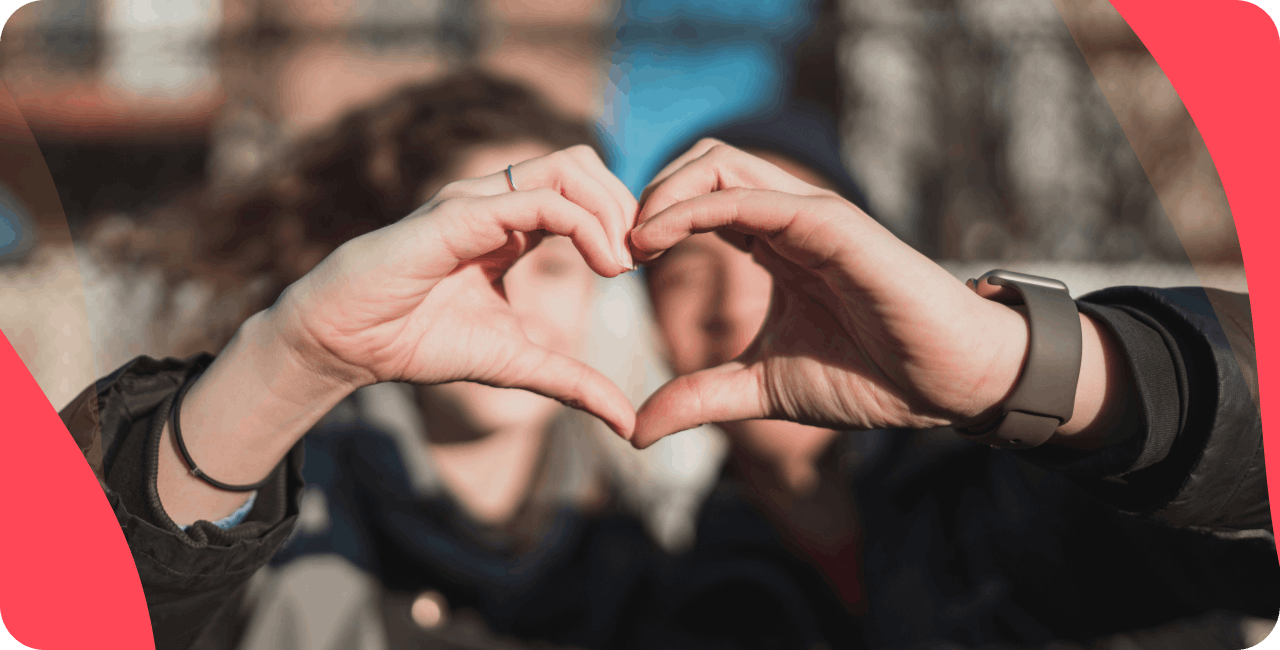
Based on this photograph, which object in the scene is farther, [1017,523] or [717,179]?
[1017,523]

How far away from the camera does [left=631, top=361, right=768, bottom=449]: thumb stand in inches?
16.9

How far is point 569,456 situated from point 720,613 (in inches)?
12.0

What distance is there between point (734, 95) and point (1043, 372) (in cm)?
37

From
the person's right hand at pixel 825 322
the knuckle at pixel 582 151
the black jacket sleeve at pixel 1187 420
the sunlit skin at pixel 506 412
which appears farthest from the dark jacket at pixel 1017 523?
the knuckle at pixel 582 151

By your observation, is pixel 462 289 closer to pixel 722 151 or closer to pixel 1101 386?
pixel 722 151

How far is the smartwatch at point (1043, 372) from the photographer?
35cm

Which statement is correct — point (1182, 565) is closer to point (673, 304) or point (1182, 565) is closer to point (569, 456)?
point (673, 304)

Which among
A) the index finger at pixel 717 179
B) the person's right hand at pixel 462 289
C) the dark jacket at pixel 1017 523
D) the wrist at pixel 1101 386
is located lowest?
the dark jacket at pixel 1017 523

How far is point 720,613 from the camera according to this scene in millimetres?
674

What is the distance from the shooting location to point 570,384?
426 millimetres

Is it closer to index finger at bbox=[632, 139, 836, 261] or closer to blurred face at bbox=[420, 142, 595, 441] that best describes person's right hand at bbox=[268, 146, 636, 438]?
index finger at bbox=[632, 139, 836, 261]

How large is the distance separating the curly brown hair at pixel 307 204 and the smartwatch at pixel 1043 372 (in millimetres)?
479

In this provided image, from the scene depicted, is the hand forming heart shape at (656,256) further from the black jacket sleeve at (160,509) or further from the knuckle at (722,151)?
the black jacket sleeve at (160,509)

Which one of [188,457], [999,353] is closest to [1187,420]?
[999,353]
